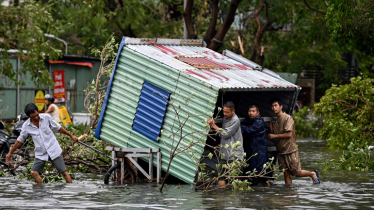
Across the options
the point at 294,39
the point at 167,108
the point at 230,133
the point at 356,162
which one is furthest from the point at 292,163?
the point at 294,39

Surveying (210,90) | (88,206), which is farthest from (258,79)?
(88,206)

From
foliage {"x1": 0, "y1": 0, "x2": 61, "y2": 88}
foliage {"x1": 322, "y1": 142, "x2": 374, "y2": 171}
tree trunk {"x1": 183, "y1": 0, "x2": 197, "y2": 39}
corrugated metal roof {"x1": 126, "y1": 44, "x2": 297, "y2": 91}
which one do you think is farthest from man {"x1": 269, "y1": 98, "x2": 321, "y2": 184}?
tree trunk {"x1": 183, "y1": 0, "x2": 197, "y2": 39}

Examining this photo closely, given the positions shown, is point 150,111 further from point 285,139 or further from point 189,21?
point 189,21

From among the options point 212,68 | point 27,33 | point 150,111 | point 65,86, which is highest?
point 27,33

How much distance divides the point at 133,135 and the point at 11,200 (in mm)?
Answer: 2926

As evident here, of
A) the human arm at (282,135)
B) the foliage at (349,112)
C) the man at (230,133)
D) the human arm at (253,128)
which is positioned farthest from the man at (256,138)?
the foliage at (349,112)

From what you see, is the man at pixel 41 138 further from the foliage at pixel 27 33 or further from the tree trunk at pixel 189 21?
the tree trunk at pixel 189 21

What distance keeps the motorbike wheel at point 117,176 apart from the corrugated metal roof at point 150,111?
0.83 m

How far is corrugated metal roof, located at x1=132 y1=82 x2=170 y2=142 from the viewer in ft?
39.5

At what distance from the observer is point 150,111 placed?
40.0 feet

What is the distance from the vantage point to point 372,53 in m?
16.7

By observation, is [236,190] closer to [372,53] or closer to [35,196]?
[35,196]

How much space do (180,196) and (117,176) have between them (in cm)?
240

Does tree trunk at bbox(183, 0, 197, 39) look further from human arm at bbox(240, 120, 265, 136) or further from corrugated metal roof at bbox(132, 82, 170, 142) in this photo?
human arm at bbox(240, 120, 265, 136)
